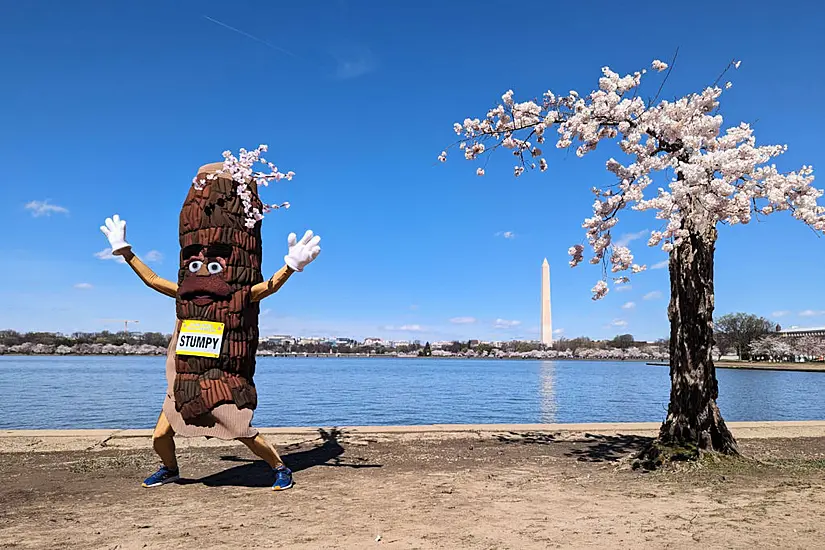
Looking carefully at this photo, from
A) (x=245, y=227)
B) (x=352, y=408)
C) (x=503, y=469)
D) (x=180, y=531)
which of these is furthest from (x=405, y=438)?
(x=352, y=408)

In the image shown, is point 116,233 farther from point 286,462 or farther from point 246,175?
point 286,462

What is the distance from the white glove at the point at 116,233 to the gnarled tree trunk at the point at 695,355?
296 inches

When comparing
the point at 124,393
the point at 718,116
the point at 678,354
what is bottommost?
the point at 124,393

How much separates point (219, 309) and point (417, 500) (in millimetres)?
3255

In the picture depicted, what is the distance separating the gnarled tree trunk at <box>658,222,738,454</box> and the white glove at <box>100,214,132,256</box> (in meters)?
7.53

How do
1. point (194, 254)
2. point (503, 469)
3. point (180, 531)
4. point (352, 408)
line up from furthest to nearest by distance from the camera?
point (352, 408), point (503, 469), point (194, 254), point (180, 531)

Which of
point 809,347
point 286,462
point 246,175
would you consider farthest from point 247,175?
point 809,347

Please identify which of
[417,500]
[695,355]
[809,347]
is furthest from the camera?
[809,347]

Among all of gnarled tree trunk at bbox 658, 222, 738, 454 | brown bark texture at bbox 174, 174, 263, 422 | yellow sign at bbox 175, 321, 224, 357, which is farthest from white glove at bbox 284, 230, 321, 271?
gnarled tree trunk at bbox 658, 222, 738, 454

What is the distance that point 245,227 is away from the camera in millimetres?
8297

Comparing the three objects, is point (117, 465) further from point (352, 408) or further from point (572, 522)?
point (352, 408)

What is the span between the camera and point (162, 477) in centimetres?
815

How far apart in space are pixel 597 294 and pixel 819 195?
3334 mm

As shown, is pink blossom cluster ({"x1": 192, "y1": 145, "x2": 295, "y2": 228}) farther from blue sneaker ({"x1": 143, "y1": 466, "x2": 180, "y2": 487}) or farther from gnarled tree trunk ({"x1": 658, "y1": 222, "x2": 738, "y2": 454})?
gnarled tree trunk ({"x1": 658, "y1": 222, "x2": 738, "y2": 454})
